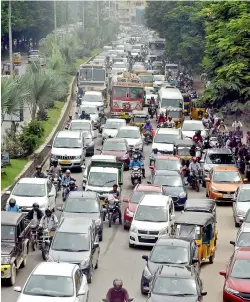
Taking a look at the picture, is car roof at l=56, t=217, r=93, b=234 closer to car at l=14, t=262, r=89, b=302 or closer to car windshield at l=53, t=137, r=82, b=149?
car at l=14, t=262, r=89, b=302

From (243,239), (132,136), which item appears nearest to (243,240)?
(243,239)

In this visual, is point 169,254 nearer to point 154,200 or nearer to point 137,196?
point 154,200

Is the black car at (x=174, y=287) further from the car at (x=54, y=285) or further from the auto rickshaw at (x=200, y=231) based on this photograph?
the auto rickshaw at (x=200, y=231)

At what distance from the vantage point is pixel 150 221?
31.6m

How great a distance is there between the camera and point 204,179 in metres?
42.5

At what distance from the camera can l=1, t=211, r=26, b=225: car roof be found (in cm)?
2725

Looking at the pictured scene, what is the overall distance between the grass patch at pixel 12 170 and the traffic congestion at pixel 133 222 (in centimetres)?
144

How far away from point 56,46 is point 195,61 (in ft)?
39.1

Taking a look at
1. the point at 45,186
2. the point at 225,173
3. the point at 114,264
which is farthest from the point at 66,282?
the point at 225,173

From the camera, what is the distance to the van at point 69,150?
4447 centimetres

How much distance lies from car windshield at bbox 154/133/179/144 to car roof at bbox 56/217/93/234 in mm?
20231

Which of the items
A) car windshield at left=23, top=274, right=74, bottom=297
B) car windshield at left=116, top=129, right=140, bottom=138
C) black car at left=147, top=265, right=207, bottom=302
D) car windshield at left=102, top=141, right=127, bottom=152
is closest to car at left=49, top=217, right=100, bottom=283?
black car at left=147, top=265, right=207, bottom=302

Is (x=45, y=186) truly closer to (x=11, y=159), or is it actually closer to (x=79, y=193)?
(x=79, y=193)

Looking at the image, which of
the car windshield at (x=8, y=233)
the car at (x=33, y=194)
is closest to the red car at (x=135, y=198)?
the car at (x=33, y=194)
